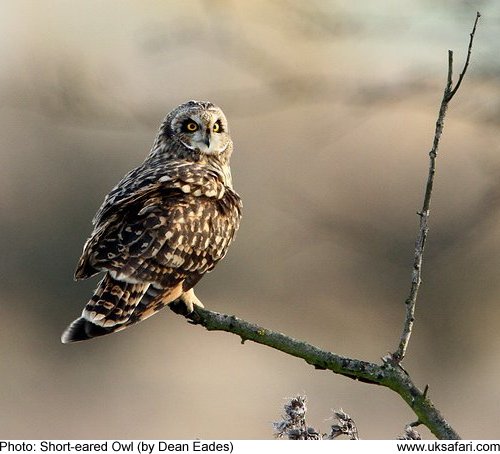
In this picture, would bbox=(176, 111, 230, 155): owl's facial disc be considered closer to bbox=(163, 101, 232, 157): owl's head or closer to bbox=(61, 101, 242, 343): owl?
bbox=(163, 101, 232, 157): owl's head

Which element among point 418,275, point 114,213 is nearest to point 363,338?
point 114,213

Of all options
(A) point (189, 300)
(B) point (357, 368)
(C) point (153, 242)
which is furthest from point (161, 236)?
(B) point (357, 368)

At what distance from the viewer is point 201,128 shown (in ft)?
12.6

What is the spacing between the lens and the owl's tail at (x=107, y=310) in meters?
2.90

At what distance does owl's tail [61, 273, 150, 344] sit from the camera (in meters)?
2.90

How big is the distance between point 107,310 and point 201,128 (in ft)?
3.53

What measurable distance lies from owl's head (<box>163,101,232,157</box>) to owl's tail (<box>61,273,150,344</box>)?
883mm

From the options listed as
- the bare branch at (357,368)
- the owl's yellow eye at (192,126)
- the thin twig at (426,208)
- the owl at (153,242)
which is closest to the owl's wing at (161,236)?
the owl at (153,242)

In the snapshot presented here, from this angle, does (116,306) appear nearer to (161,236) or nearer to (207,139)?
(161,236)

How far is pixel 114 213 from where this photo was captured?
3.18m

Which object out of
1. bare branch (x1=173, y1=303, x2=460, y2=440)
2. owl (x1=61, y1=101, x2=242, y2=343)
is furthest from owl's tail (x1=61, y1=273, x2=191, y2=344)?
bare branch (x1=173, y1=303, x2=460, y2=440)

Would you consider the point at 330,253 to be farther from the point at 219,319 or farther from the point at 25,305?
the point at 219,319

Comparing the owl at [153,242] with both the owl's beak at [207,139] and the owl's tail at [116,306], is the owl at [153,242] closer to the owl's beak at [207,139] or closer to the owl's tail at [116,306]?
the owl's tail at [116,306]

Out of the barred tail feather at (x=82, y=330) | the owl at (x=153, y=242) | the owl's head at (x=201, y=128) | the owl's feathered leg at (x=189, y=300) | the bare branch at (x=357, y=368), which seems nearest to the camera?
the bare branch at (x=357, y=368)
